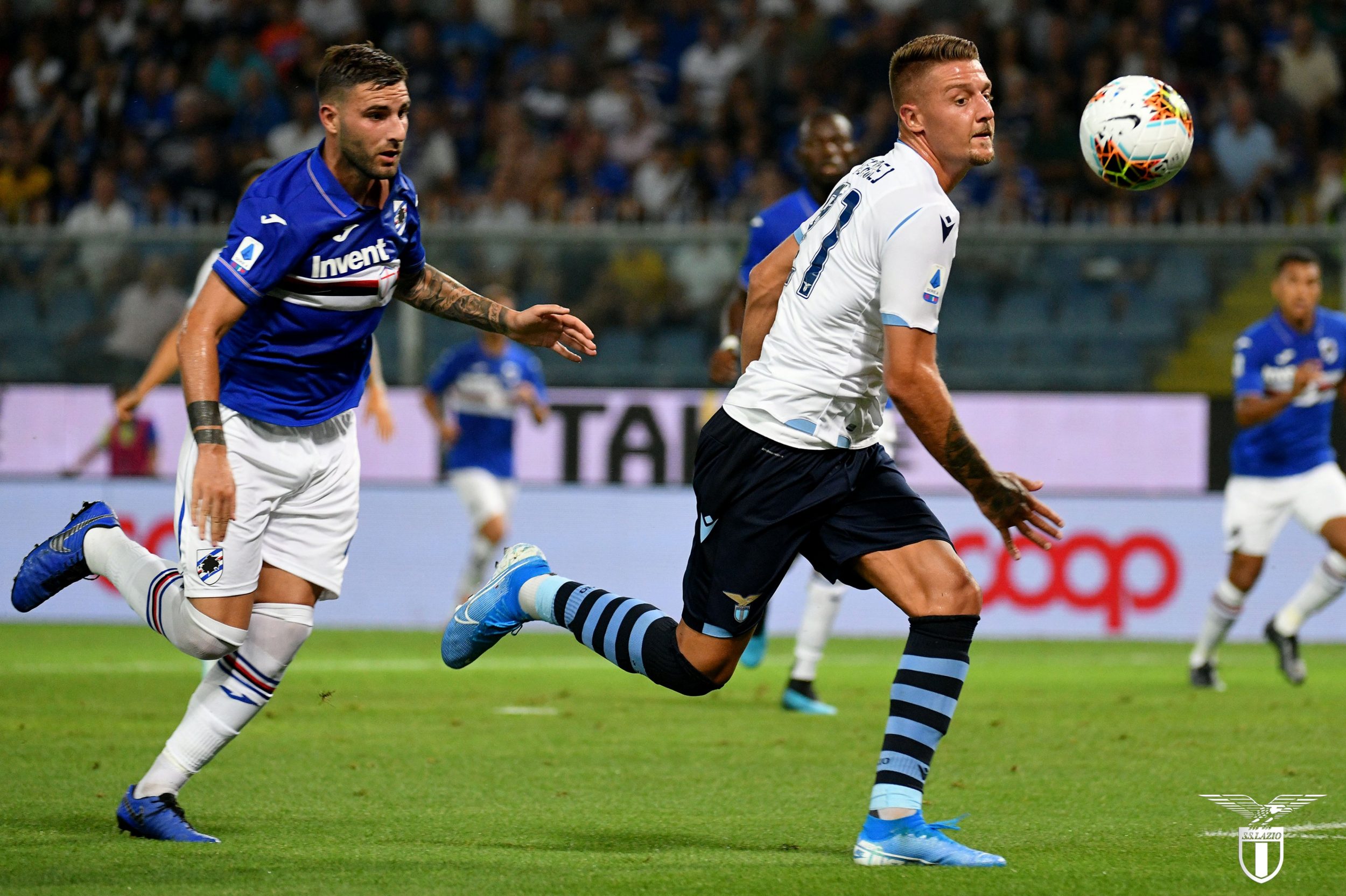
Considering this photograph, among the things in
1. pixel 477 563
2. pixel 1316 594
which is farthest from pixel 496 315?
pixel 477 563

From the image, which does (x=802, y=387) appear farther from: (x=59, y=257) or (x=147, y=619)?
(x=59, y=257)

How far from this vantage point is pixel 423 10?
19.7 meters

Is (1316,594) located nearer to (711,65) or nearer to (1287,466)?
(1287,466)

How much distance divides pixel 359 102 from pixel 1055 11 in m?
13.9

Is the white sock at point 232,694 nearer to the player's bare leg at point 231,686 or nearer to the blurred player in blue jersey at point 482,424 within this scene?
the player's bare leg at point 231,686

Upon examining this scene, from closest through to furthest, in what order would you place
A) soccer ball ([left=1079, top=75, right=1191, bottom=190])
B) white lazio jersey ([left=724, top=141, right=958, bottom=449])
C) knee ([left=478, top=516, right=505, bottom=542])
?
white lazio jersey ([left=724, top=141, right=958, bottom=449])
soccer ball ([left=1079, top=75, right=1191, bottom=190])
knee ([left=478, top=516, right=505, bottom=542])

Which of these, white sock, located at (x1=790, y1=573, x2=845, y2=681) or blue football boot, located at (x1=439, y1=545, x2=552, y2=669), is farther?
white sock, located at (x1=790, y1=573, x2=845, y2=681)

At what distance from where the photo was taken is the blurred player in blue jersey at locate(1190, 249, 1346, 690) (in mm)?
10617

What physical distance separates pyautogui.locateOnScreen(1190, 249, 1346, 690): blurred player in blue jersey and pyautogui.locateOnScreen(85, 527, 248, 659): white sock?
23.0ft

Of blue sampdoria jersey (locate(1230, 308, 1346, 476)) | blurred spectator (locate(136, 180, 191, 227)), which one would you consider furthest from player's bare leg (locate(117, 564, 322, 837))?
blurred spectator (locate(136, 180, 191, 227))

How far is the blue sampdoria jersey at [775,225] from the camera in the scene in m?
8.58

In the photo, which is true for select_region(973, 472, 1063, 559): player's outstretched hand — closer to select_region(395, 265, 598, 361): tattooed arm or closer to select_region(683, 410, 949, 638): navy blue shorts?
select_region(683, 410, 949, 638): navy blue shorts

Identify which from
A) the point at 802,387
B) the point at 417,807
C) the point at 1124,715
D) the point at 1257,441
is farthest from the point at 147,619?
the point at 1257,441

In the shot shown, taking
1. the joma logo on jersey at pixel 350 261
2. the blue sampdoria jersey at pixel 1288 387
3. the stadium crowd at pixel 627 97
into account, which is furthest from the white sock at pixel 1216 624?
the joma logo on jersey at pixel 350 261
